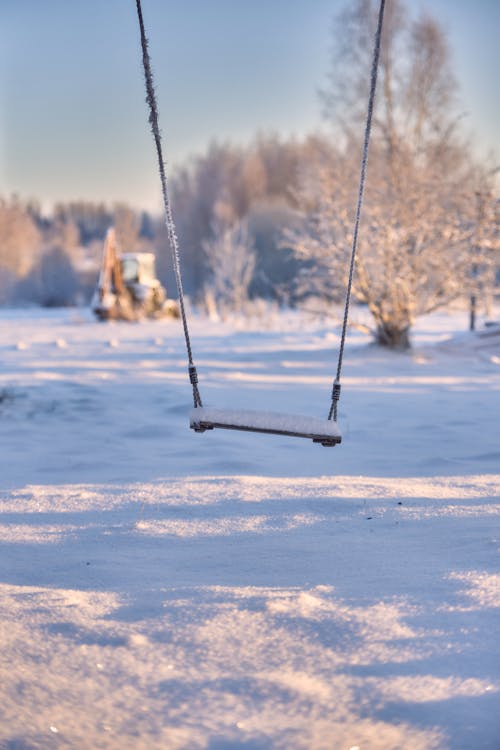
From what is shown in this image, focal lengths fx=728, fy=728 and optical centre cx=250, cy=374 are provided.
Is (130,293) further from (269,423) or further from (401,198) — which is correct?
(269,423)

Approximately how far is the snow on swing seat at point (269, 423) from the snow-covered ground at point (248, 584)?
484mm

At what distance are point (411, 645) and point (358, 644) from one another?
14cm

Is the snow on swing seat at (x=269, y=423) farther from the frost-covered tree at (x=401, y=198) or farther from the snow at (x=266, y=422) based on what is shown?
the frost-covered tree at (x=401, y=198)

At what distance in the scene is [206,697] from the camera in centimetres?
178

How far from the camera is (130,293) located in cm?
1784

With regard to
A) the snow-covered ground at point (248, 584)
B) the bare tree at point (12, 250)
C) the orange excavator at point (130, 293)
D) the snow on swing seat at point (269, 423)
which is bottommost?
the snow-covered ground at point (248, 584)

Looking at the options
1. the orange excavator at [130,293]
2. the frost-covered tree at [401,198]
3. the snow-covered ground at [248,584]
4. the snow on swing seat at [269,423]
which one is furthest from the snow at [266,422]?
the orange excavator at [130,293]

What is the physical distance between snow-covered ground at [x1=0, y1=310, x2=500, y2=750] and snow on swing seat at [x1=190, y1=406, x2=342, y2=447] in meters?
→ 0.48

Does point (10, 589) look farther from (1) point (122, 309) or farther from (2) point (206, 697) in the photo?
(1) point (122, 309)

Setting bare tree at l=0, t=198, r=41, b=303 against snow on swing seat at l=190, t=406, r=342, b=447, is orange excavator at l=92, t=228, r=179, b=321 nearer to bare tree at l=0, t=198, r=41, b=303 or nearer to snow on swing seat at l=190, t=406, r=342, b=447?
snow on swing seat at l=190, t=406, r=342, b=447

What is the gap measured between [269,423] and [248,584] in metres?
0.54

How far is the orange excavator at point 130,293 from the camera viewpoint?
16859 mm

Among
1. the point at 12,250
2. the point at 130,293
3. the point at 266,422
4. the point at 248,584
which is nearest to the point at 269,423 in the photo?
the point at 266,422

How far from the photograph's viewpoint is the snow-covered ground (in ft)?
5.63
